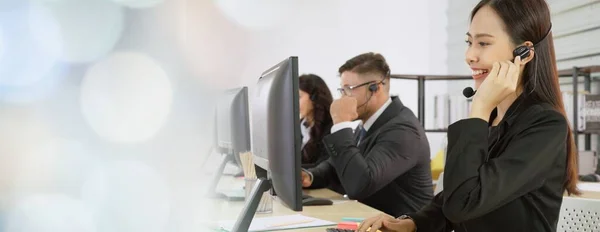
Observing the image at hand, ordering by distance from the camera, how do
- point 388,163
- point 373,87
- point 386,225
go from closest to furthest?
point 386,225
point 388,163
point 373,87

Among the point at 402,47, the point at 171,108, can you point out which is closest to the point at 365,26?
the point at 402,47

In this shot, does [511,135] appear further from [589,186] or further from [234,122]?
[589,186]

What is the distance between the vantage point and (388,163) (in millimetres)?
2137

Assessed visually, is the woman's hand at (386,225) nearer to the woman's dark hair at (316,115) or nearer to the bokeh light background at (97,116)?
the bokeh light background at (97,116)

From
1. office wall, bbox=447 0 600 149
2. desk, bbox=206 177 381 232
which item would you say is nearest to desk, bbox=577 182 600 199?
desk, bbox=206 177 381 232

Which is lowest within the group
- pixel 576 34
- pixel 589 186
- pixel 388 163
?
pixel 589 186

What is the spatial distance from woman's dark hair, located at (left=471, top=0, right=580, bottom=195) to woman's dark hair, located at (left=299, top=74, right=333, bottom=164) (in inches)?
72.0

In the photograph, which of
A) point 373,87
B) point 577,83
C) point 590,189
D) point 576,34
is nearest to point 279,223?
point 373,87

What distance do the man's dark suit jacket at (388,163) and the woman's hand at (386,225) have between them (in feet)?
2.26

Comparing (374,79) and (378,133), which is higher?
(374,79)

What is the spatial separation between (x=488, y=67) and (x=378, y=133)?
1100mm

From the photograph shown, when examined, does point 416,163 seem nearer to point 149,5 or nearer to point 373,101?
point 373,101

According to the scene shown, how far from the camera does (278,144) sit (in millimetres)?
1181

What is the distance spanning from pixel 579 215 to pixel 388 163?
2.50 ft
